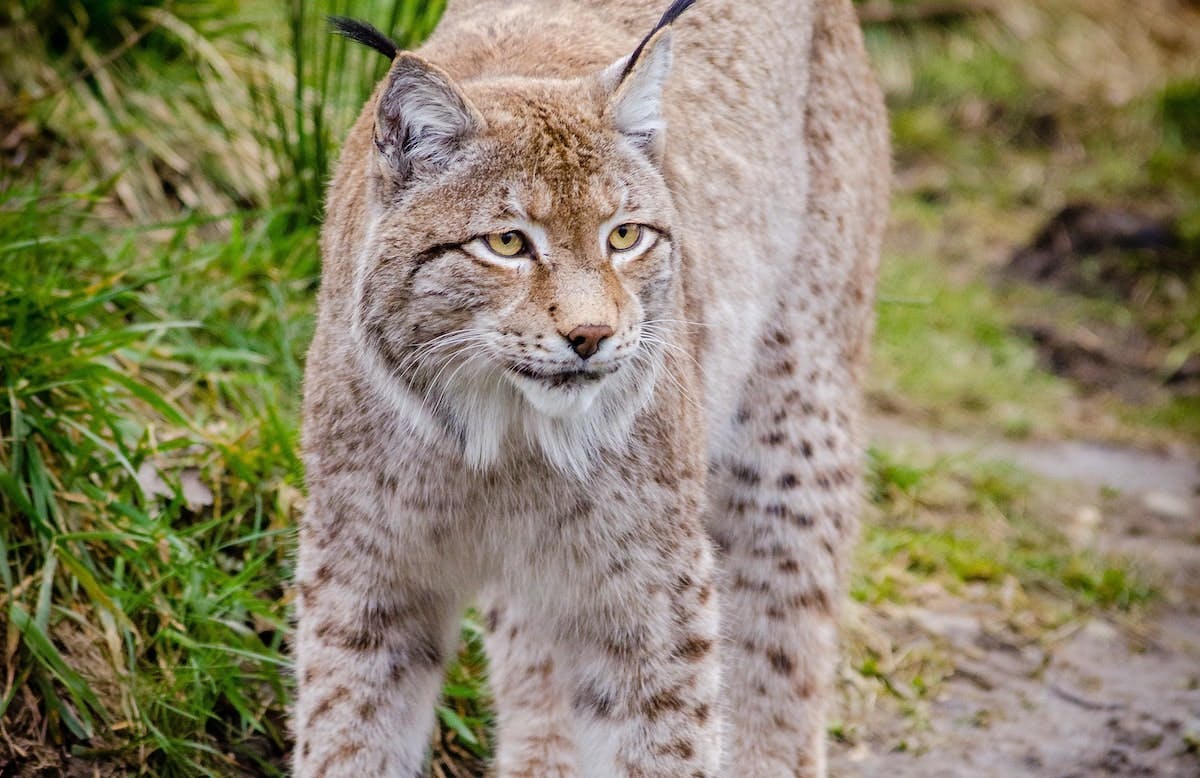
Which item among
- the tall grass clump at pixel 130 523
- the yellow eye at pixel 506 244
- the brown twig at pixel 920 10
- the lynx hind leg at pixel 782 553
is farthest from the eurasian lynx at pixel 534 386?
the brown twig at pixel 920 10

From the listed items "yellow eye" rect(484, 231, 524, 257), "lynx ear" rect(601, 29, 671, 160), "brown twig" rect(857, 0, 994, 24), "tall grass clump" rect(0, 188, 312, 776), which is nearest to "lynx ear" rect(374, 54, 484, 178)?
"yellow eye" rect(484, 231, 524, 257)

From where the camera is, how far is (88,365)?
4.27 metres

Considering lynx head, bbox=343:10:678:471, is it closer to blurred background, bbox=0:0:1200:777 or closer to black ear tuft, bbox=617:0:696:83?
black ear tuft, bbox=617:0:696:83

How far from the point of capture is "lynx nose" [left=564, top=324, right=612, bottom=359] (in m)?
2.94

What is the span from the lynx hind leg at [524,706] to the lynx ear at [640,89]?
152 cm

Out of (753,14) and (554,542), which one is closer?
(554,542)

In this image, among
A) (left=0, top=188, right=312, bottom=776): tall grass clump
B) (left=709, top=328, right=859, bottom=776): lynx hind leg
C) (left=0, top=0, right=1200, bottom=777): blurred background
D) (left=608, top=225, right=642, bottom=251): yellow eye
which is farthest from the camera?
(left=709, top=328, right=859, bottom=776): lynx hind leg

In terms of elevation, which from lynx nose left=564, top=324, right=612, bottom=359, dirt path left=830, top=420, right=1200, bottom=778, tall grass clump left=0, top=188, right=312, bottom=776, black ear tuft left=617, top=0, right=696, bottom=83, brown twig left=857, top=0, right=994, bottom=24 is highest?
black ear tuft left=617, top=0, right=696, bottom=83

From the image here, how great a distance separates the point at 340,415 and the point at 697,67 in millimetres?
1625

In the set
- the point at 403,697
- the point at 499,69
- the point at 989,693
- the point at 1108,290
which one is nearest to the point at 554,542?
the point at 403,697

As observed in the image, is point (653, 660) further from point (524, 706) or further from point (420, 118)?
point (420, 118)

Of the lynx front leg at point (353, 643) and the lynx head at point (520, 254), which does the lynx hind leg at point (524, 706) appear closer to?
the lynx front leg at point (353, 643)

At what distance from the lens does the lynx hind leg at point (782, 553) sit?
4.47 metres

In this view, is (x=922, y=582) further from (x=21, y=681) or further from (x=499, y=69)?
(x=21, y=681)
